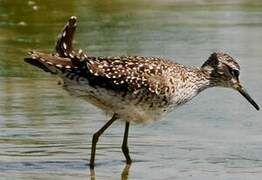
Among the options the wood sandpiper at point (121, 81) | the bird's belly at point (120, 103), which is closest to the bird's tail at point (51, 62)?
the wood sandpiper at point (121, 81)

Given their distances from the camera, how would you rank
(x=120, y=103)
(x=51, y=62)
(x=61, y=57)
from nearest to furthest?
1. (x=51, y=62)
2. (x=61, y=57)
3. (x=120, y=103)

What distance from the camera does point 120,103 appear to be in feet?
31.5

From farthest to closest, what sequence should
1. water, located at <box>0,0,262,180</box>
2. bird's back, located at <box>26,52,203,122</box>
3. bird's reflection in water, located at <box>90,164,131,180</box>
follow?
water, located at <box>0,0,262,180</box>
bird's back, located at <box>26,52,203,122</box>
bird's reflection in water, located at <box>90,164,131,180</box>

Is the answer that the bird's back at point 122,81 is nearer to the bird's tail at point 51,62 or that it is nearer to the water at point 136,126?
the bird's tail at point 51,62

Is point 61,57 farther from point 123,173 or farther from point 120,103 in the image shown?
point 123,173

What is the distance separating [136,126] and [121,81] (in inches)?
66.8

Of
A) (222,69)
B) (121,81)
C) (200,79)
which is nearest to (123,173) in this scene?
(121,81)

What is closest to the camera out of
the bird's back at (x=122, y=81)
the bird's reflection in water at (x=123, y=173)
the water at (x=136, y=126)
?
the bird's reflection in water at (x=123, y=173)

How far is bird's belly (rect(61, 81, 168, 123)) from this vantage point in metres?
9.48

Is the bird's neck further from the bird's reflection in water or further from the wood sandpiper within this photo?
the bird's reflection in water

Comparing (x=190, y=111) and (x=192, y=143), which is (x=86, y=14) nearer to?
(x=190, y=111)

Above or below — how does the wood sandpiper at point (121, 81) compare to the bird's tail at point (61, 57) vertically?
below

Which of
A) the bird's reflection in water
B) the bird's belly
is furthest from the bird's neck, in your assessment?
the bird's reflection in water

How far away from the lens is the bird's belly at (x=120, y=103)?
948 cm
